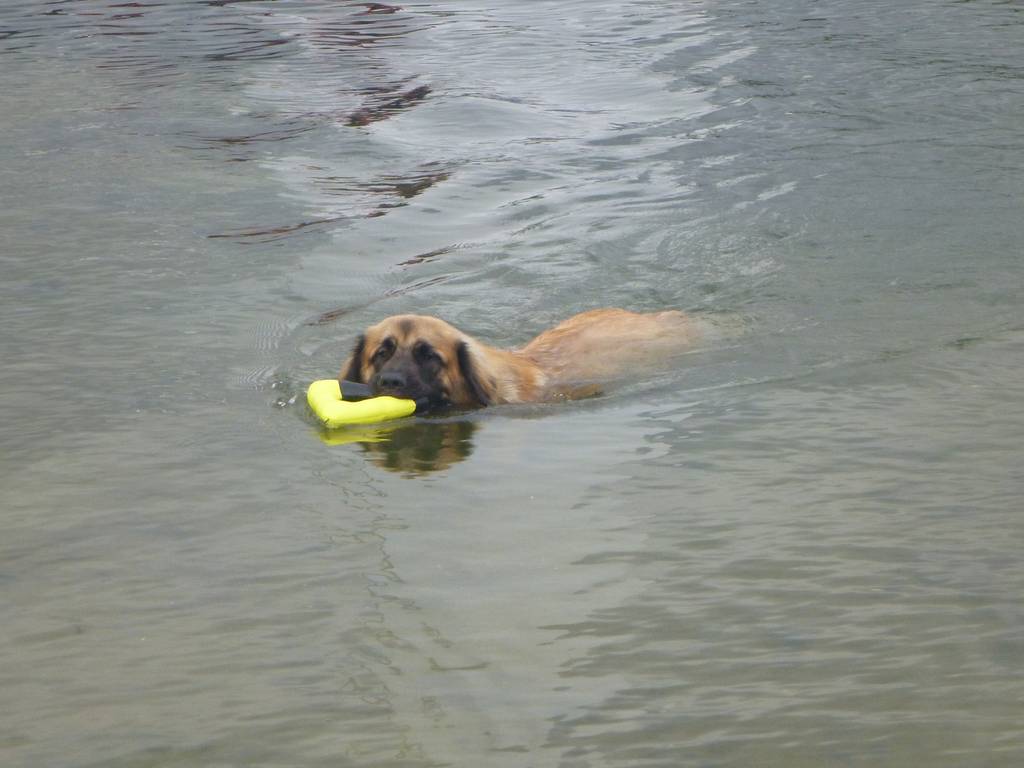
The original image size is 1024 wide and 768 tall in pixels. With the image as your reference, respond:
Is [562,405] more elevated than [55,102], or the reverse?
[55,102]

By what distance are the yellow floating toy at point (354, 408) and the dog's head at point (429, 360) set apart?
3.5 inches

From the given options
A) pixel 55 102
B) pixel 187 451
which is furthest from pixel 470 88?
pixel 187 451

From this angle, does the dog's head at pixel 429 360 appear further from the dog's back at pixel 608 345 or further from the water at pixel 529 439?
the dog's back at pixel 608 345

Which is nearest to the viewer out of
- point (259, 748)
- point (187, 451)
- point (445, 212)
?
point (259, 748)

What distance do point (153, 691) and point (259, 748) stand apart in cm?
48

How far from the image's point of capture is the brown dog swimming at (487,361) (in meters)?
7.04

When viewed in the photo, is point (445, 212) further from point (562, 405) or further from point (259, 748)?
point (259, 748)

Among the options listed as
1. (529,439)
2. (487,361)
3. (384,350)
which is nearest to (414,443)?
(529,439)

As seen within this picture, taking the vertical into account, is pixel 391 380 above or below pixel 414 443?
above

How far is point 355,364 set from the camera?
7266 mm

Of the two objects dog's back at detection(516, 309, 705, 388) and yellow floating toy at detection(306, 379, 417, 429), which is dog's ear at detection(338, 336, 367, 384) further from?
dog's back at detection(516, 309, 705, 388)

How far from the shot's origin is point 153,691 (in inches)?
159

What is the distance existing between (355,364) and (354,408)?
1.81 feet

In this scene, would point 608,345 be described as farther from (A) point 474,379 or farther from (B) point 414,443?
(B) point 414,443
